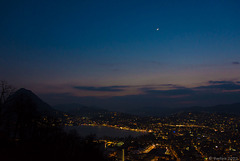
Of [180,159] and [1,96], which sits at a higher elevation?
[1,96]

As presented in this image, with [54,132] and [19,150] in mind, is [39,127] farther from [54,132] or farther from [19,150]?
[19,150]

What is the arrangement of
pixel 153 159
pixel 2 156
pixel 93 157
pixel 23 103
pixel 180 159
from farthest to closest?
pixel 180 159 < pixel 153 159 < pixel 23 103 < pixel 93 157 < pixel 2 156

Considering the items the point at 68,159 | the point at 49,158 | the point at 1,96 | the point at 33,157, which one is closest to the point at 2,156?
the point at 33,157

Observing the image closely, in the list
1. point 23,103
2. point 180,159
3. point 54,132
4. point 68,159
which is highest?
point 23,103

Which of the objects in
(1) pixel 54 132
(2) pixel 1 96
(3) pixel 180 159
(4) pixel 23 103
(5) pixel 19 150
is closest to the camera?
(5) pixel 19 150

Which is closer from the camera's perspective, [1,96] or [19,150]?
[19,150]

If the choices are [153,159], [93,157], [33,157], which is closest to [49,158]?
[33,157]

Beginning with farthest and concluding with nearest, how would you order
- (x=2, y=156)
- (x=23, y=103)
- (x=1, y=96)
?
(x=23, y=103) → (x=1, y=96) → (x=2, y=156)

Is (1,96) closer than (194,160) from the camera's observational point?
Yes

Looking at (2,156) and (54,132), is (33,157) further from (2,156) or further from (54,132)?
(54,132)
